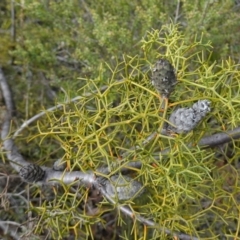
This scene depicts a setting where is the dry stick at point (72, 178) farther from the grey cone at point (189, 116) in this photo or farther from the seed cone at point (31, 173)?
the grey cone at point (189, 116)

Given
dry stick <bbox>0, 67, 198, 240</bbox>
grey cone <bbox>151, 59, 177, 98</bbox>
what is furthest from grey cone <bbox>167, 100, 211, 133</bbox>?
dry stick <bbox>0, 67, 198, 240</bbox>

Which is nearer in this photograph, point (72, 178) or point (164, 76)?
point (164, 76)

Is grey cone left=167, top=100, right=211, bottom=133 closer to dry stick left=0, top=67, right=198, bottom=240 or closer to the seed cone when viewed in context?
dry stick left=0, top=67, right=198, bottom=240

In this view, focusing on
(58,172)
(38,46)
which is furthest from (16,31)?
(58,172)

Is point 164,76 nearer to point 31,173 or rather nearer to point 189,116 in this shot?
point 189,116

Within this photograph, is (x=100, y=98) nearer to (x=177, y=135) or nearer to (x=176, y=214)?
(x=177, y=135)

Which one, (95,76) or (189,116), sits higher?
(189,116)

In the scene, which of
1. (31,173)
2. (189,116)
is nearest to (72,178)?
(31,173)
